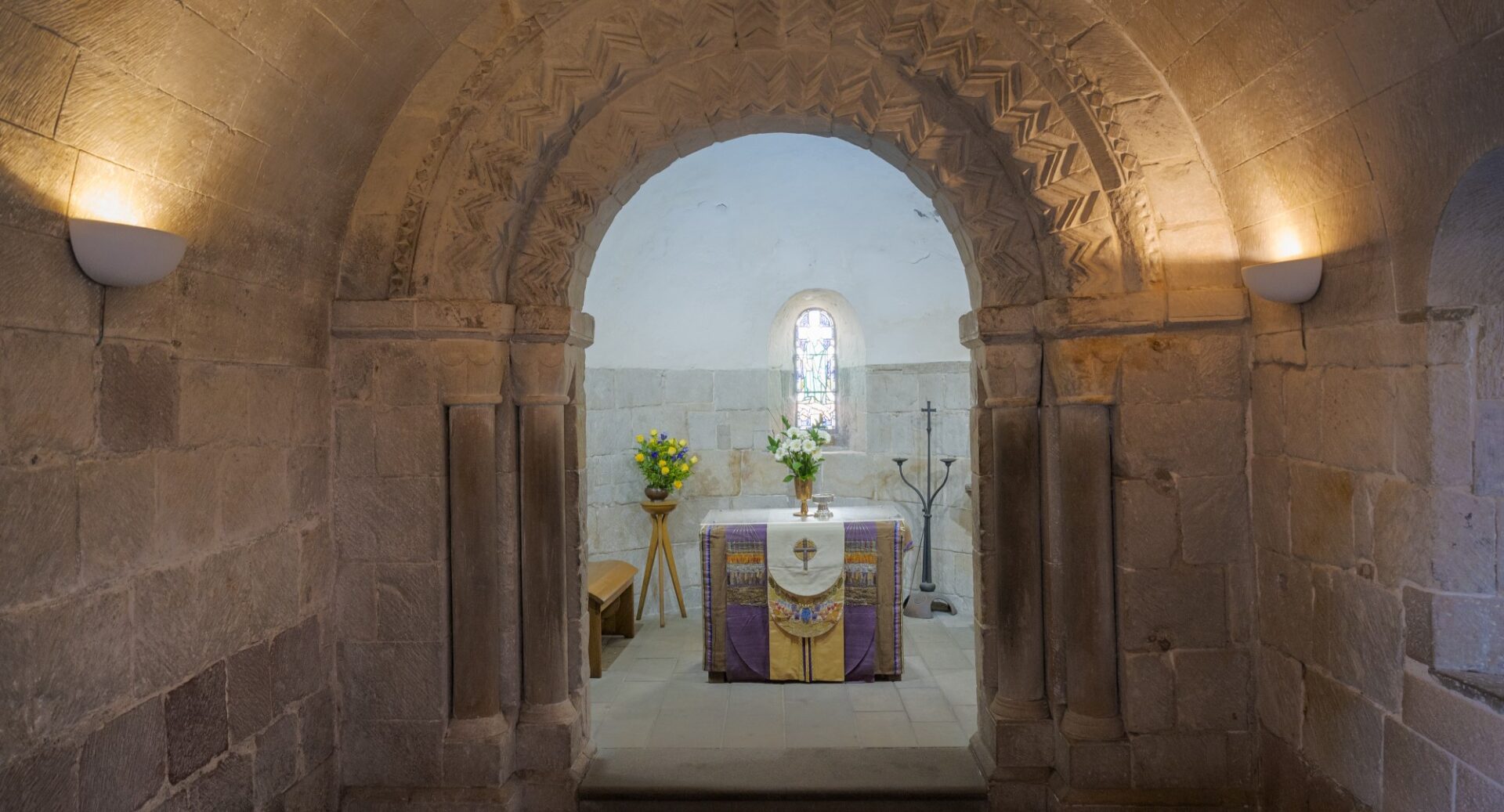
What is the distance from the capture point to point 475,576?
3049mm

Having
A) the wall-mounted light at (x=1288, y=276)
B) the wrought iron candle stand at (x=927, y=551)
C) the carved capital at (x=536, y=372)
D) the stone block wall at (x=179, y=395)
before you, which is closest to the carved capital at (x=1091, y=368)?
the wall-mounted light at (x=1288, y=276)

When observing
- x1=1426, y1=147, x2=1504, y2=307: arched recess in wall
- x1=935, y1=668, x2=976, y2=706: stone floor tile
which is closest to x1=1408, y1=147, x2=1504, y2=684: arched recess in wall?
x1=1426, y1=147, x2=1504, y2=307: arched recess in wall

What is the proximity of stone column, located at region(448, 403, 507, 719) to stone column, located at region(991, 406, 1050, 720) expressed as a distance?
172 centimetres

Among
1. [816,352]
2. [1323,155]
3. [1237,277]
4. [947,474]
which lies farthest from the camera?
[816,352]

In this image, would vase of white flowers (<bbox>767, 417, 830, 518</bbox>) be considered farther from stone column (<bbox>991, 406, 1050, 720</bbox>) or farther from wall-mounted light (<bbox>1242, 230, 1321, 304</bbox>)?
wall-mounted light (<bbox>1242, 230, 1321, 304</bbox>)

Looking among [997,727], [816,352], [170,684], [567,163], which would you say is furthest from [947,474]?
[170,684]

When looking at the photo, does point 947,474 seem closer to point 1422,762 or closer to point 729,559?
point 729,559

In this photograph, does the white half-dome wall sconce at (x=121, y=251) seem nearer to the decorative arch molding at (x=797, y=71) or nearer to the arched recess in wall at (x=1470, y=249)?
the decorative arch molding at (x=797, y=71)

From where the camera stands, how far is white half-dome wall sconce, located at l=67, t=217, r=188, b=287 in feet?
6.40

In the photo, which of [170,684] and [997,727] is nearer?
[170,684]

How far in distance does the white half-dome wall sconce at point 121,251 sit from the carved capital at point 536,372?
116 cm

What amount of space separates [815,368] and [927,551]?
1.58 metres

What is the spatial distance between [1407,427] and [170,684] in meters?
3.17

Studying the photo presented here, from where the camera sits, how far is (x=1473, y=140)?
6.40ft
